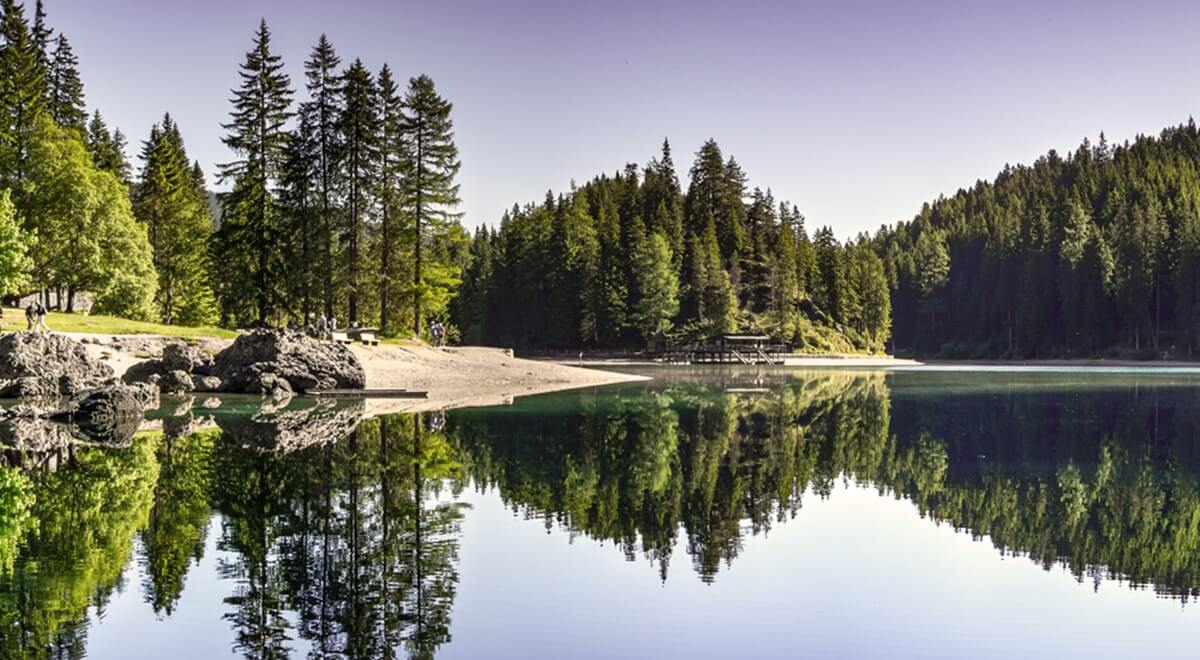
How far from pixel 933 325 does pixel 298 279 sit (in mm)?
122894

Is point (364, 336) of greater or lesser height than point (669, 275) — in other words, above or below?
below

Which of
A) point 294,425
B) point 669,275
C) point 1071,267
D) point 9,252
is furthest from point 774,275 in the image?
point 294,425

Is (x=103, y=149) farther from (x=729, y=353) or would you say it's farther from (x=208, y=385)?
(x=729, y=353)

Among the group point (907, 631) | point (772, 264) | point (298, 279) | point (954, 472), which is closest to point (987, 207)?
point (772, 264)

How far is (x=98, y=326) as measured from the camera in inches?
1849

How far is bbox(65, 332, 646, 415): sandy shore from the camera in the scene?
4069cm

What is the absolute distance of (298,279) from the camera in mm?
58125

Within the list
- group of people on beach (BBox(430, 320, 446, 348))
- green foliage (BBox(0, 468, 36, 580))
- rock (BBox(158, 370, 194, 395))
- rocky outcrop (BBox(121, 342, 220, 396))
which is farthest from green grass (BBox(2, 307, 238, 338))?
green foliage (BBox(0, 468, 36, 580))

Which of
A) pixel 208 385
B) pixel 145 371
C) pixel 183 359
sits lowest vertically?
pixel 208 385

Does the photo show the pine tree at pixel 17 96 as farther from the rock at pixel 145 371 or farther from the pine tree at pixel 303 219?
the rock at pixel 145 371

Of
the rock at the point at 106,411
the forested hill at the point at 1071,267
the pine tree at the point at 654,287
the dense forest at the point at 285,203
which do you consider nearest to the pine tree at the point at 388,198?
the dense forest at the point at 285,203

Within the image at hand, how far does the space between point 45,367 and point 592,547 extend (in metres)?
28.9

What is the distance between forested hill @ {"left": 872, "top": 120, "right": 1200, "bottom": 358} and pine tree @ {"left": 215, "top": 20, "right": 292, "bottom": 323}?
98.1 m

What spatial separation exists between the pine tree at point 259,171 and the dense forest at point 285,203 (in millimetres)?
67
